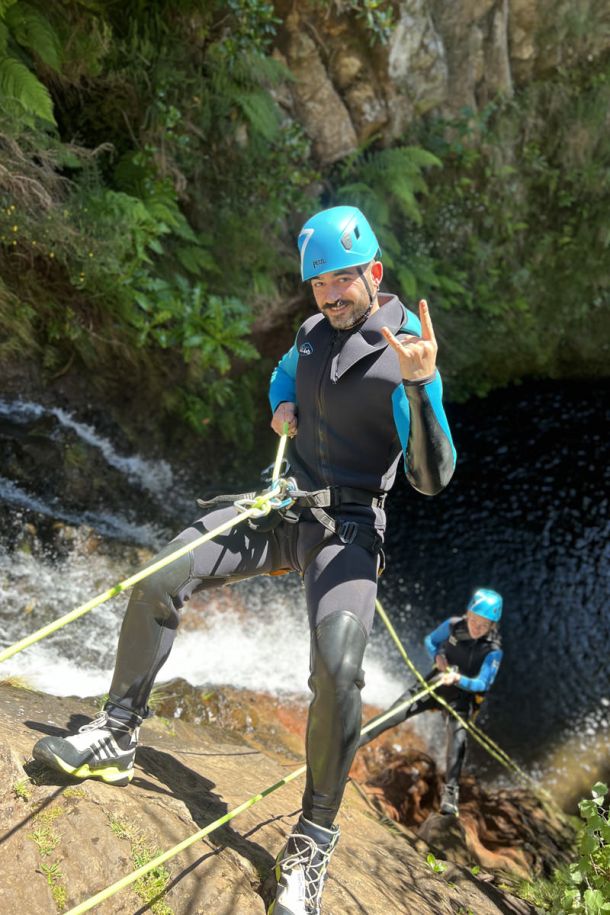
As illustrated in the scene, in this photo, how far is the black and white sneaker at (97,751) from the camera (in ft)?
9.18

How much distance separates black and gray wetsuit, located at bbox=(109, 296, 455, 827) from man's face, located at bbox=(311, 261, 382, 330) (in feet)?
0.26

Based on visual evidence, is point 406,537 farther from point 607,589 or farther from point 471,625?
point 471,625

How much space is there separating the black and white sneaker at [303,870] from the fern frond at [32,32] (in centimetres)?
676

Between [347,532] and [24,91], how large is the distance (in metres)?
5.22

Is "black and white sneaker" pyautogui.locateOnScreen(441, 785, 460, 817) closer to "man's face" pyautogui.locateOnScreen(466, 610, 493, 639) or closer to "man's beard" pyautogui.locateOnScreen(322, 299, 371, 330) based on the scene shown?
"man's face" pyautogui.locateOnScreen(466, 610, 493, 639)

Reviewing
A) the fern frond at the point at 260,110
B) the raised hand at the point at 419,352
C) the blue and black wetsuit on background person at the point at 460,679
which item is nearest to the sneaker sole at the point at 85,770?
the raised hand at the point at 419,352

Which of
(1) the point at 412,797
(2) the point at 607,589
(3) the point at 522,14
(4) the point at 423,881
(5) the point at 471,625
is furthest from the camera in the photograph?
(3) the point at 522,14

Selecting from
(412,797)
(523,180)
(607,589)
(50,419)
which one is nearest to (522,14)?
(523,180)

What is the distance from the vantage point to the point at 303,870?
2801mm

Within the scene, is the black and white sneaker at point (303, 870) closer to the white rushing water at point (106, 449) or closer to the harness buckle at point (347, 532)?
the harness buckle at point (347, 532)

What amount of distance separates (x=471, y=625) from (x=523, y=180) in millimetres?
10593

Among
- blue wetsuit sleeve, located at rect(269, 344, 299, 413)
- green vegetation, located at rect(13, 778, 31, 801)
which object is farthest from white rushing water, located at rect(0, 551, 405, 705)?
blue wetsuit sleeve, located at rect(269, 344, 299, 413)

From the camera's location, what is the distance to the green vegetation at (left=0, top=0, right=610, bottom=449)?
675 centimetres

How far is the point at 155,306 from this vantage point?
7844 millimetres
